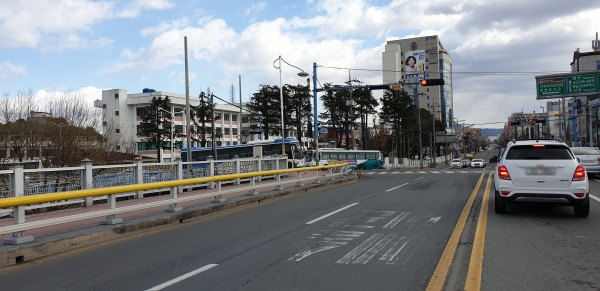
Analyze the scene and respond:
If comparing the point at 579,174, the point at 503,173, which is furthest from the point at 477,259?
the point at 579,174

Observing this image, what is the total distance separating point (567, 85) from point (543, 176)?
30.0 metres

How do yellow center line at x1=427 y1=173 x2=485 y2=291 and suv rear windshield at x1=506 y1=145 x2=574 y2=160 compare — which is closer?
yellow center line at x1=427 y1=173 x2=485 y2=291

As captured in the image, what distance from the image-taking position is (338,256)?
709 centimetres

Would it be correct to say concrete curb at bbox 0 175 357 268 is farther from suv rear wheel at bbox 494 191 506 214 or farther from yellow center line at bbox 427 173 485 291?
suv rear wheel at bbox 494 191 506 214

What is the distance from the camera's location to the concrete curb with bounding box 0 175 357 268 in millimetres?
7305

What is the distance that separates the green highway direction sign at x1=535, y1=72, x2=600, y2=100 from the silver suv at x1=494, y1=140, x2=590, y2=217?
28.8 meters

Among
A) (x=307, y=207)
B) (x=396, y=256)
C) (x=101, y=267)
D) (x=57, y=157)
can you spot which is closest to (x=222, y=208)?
(x=307, y=207)

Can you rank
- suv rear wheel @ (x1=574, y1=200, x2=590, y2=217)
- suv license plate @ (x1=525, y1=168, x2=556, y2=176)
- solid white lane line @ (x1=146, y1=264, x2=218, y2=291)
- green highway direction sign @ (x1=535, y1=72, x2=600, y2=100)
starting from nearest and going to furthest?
1. solid white lane line @ (x1=146, y1=264, x2=218, y2=291)
2. suv license plate @ (x1=525, y1=168, x2=556, y2=176)
3. suv rear wheel @ (x1=574, y1=200, x2=590, y2=217)
4. green highway direction sign @ (x1=535, y1=72, x2=600, y2=100)

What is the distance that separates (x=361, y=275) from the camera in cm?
597

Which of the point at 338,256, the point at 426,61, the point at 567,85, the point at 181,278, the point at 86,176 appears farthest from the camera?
the point at 426,61

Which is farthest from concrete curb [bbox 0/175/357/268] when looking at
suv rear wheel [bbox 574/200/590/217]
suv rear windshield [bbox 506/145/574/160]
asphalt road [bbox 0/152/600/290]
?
suv rear wheel [bbox 574/200/590/217]

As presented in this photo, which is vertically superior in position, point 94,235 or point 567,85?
point 567,85

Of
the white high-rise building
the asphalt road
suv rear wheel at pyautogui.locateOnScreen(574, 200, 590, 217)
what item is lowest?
the asphalt road

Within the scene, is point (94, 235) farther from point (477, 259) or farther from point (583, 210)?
point (583, 210)
